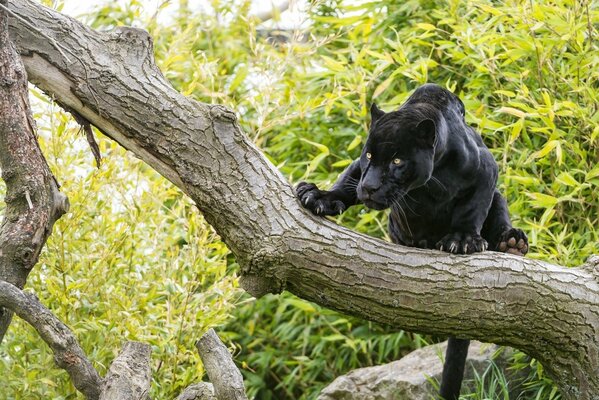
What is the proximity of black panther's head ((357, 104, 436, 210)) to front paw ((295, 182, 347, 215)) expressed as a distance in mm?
133

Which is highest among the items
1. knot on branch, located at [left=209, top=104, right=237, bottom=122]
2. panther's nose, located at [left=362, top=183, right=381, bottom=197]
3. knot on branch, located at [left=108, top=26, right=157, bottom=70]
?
knot on branch, located at [left=108, top=26, right=157, bottom=70]

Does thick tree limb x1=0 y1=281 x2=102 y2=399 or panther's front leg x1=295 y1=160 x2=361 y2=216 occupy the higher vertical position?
panther's front leg x1=295 y1=160 x2=361 y2=216

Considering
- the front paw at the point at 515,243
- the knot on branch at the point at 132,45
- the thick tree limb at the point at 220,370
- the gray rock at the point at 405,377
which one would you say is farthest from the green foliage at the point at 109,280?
the front paw at the point at 515,243

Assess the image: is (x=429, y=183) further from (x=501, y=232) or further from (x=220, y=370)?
(x=220, y=370)

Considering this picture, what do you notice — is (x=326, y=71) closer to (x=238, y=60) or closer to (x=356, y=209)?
(x=356, y=209)

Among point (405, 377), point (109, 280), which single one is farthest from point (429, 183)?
point (109, 280)

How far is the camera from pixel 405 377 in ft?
14.6

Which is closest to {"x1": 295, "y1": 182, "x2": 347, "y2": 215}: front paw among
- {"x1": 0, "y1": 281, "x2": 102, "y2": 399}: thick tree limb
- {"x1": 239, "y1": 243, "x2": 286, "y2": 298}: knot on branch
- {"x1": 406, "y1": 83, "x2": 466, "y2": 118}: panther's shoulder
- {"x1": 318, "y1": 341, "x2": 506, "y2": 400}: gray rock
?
{"x1": 239, "y1": 243, "x2": 286, "y2": 298}: knot on branch

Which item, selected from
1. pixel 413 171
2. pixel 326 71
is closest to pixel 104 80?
pixel 413 171

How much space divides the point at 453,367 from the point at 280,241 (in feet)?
3.98

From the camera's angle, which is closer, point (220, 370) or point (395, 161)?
point (395, 161)

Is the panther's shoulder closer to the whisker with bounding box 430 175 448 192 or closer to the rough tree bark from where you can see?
the whisker with bounding box 430 175 448 192

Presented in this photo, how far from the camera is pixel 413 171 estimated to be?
3.13 metres

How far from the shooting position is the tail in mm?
3809
